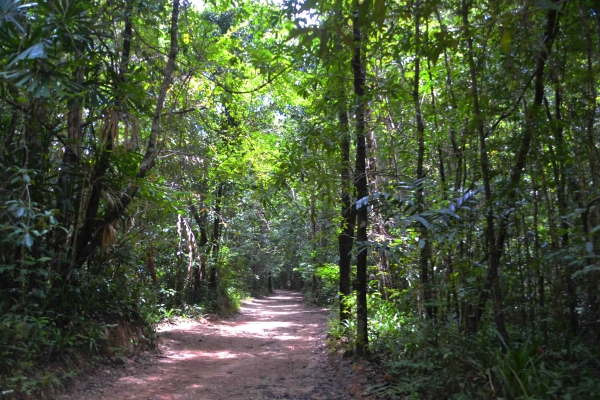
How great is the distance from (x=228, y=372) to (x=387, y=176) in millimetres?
4459

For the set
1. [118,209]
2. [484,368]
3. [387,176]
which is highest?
[387,176]

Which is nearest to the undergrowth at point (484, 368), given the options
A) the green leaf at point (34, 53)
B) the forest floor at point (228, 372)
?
the forest floor at point (228, 372)

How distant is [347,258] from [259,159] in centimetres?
413

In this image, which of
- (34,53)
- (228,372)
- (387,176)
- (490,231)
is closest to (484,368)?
(490,231)

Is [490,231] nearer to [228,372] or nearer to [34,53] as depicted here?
[228,372]

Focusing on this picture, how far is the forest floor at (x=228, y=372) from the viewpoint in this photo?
→ 6.34 meters

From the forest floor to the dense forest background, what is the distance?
0.50 metres

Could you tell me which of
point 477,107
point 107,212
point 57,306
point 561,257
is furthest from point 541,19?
point 57,306

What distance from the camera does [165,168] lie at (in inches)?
436

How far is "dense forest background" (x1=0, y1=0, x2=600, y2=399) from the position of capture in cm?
Answer: 475

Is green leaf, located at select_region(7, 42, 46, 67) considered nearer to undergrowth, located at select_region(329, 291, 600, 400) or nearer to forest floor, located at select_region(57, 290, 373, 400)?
forest floor, located at select_region(57, 290, 373, 400)

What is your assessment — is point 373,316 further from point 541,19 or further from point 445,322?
point 541,19

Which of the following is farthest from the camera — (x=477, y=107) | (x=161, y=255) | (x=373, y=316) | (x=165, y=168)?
(x=161, y=255)

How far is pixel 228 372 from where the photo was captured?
7.90m
